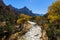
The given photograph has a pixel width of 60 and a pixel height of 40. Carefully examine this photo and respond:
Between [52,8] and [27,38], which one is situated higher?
[52,8]

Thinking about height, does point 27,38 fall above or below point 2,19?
below

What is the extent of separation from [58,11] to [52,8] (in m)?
2.49

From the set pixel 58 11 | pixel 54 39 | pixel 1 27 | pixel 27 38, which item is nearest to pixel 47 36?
pixel 54 39

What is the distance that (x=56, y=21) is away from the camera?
36.5 meters

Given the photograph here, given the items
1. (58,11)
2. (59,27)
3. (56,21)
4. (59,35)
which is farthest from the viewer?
(58,11)

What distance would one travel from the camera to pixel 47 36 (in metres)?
30.1

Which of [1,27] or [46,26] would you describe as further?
[46,26]

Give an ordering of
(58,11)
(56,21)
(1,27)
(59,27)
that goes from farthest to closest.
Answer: (58,11)
(56,21)
(59,27)
(1,27)

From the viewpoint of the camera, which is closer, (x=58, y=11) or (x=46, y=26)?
(x=46, y=26)

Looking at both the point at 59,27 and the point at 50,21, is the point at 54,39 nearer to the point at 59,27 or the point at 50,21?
the point at 59,27

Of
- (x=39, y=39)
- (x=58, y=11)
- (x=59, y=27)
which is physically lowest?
(x=39, y=39)

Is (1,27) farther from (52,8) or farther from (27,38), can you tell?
(52,8)

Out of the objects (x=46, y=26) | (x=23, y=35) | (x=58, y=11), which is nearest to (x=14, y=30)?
(x=23, y=35)

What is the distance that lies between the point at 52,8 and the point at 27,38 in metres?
13.6
